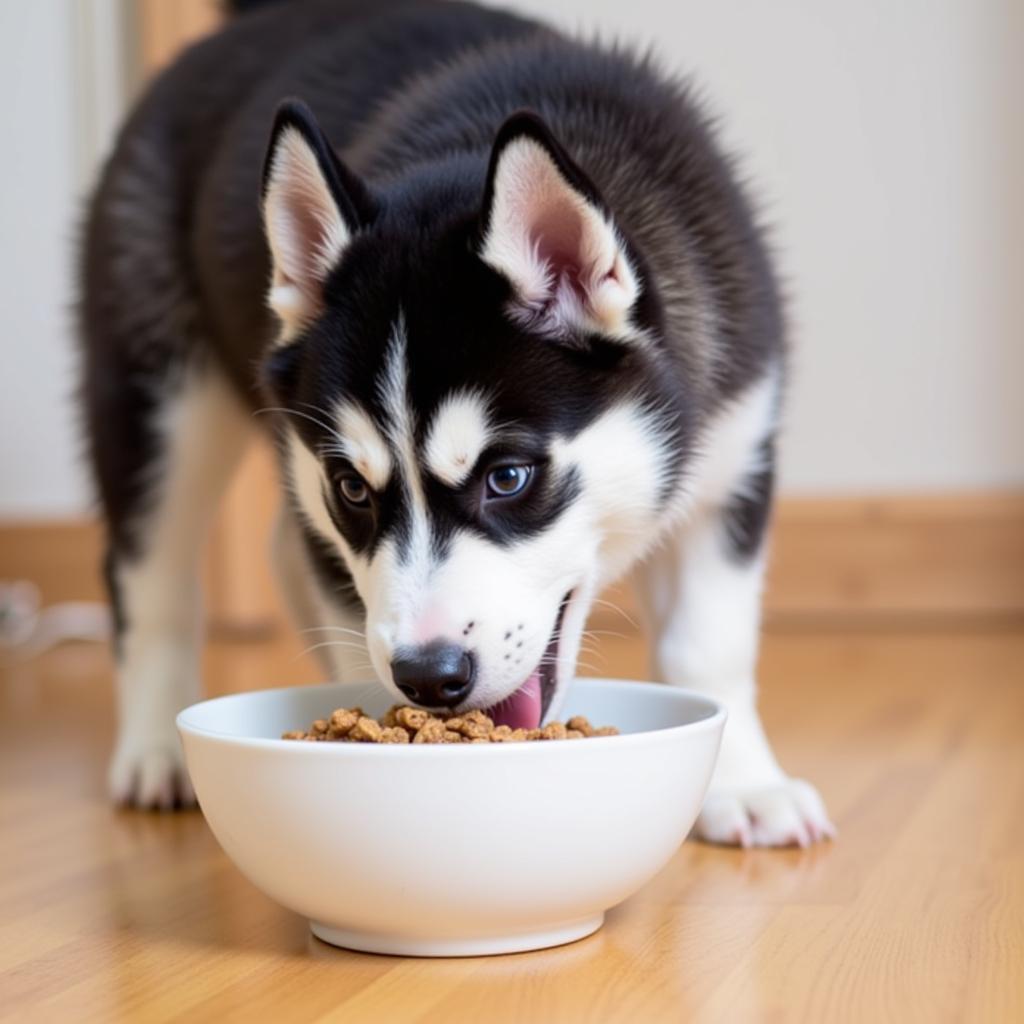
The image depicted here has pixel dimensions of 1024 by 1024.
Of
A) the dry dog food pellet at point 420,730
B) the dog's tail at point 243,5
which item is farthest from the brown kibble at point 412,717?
the dog's tail at point 243,5

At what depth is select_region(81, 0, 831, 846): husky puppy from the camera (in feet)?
5.39

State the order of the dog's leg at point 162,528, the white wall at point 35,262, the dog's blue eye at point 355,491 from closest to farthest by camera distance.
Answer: the dog's blue eye at point 355,491, the dog's leg at point 162,528, the white wall at point 35,262

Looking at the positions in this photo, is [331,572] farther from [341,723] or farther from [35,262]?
[35,262]

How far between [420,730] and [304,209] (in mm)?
637

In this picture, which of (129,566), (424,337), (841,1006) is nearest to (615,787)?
(841,1006)

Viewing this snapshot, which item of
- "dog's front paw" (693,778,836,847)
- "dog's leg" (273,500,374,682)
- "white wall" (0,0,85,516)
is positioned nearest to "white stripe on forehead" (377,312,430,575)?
"dog's leg" (273,500,374,682)

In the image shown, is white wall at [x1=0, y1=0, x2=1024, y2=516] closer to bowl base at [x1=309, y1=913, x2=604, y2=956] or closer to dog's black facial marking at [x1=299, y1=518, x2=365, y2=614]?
dog's black facial marking at [x1=299, y1=518, x2=365, y2=614]

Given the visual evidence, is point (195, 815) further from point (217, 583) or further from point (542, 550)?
point (217, 583)

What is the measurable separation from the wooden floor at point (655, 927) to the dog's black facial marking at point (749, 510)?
0.37 m

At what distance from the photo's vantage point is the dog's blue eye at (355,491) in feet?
5.68

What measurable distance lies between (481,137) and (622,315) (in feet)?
1.43

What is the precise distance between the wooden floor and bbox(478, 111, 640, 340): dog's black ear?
63cm

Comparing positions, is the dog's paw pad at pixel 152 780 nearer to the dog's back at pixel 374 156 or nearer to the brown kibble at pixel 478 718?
the dog's back at pixel 374 156

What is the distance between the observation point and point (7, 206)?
14.8 feet
